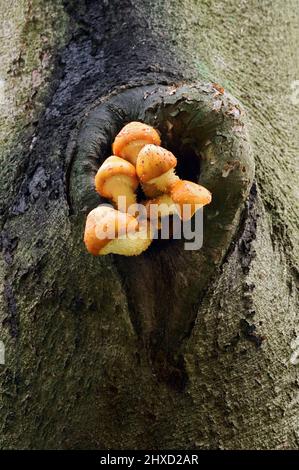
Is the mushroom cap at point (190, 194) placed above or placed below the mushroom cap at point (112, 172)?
below

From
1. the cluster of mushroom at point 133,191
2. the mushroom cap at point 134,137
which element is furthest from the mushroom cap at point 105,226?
the mushroom cap at point 134,137

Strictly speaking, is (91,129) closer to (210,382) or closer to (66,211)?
(66,211)

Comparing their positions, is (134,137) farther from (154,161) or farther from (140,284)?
(140,284)

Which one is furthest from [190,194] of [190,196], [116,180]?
[116,180]

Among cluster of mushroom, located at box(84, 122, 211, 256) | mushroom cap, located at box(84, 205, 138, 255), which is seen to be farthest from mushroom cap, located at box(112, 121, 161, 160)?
mushroom cap, located at box(84, 205, 138, 255)

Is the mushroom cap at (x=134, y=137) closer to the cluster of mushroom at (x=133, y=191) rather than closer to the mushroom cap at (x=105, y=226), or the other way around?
the cluster of mushroom at (x=133, y=191)

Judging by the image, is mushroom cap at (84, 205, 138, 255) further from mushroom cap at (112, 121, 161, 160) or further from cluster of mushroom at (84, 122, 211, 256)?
mushroom cap at (112, 121, 161, 160)
